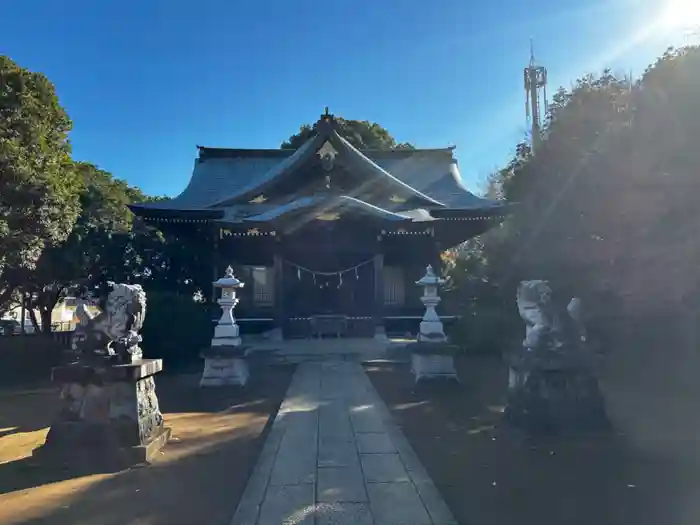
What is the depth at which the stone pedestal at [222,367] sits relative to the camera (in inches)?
407

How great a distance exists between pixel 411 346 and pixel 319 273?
8.00 m

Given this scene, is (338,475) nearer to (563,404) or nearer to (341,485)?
(341,485)

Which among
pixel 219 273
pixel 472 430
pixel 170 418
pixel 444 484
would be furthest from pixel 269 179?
pixel 444 484

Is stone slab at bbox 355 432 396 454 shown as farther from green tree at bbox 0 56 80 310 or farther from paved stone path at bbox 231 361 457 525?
green tree at bbox 0 56 80 310

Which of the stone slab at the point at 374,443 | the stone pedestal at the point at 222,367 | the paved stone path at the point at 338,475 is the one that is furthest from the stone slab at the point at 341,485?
the stone pedestal at the point at 222,367

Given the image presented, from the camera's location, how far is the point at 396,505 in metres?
4.22

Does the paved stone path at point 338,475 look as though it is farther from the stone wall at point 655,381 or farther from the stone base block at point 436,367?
the stone wall at point 655,381

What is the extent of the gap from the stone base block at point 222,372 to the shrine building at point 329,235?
6492 millimetres

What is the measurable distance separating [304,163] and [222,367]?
Answer: 10667mm

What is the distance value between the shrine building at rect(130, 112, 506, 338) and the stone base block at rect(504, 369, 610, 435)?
34.6 ft

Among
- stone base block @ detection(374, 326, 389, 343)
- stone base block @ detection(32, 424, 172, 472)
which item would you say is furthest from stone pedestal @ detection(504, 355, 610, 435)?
stone base block @ detection(374, 326, 389, 343)

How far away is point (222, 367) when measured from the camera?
10.4m

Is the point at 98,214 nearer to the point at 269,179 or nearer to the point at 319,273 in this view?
the point at 269,179

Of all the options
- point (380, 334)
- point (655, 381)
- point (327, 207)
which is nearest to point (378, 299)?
point (380, 334)
